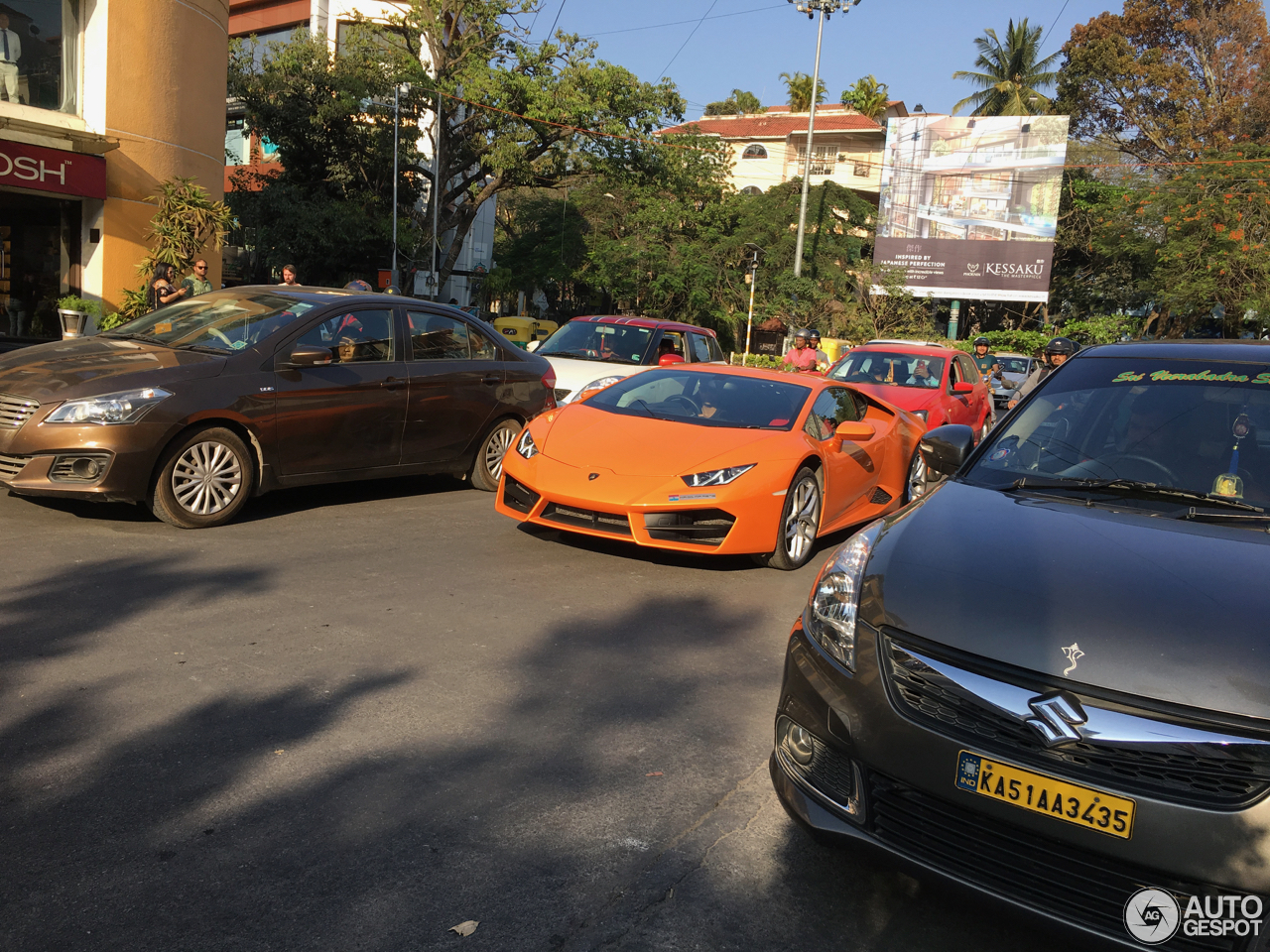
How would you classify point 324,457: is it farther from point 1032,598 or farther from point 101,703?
point 1032,598

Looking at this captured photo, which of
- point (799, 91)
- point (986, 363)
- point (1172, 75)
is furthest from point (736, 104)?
point (986, 363)

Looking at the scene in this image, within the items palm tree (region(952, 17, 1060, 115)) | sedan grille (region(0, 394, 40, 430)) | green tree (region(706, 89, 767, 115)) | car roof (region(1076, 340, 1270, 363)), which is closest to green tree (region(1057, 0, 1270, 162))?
palm tree (region(952, 17, 1060, 115))

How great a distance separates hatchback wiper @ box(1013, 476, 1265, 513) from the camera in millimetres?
3527

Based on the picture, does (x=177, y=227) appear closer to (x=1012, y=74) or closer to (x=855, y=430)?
(x=855, y=430)

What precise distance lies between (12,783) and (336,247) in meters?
34.7

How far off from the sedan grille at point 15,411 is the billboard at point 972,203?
1529 inches

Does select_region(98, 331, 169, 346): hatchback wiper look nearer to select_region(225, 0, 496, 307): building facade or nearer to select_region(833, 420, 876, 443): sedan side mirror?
select_region(833, 420, 876, 443): sedan side mirror

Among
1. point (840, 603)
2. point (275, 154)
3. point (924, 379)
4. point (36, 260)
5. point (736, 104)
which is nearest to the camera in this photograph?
point (840, 603)

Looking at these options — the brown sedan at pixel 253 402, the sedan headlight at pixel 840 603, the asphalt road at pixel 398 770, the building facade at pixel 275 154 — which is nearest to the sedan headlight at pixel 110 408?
the brown sedan at pixel 253 402

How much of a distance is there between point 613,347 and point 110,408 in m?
7.51

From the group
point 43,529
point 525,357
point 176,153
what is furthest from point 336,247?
point 43,529

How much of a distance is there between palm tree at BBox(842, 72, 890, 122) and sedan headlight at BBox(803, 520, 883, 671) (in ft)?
196

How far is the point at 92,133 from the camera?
1603cm

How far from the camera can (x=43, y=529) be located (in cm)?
636
